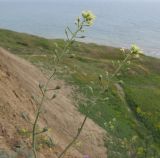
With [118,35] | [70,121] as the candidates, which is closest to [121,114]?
[70,121]

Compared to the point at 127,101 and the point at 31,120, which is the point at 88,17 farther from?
the point at 127,101

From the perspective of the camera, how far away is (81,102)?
29.9 metres

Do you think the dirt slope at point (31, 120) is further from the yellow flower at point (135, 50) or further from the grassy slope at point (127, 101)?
the yellow flower at point (135, 50)

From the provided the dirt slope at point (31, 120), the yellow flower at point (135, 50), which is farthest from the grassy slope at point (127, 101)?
the yellow flower at point (135, 50)

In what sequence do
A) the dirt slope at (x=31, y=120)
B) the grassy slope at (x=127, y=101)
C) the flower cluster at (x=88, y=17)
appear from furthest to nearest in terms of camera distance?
1. the grassy slope at (x=127, y=101)
2. the dirt slope at (x=31, y=120)
3. the flower cluster at (x=88, y=17)

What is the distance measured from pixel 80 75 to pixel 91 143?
56.9 feet

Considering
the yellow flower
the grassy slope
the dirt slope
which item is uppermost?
the yellow flower

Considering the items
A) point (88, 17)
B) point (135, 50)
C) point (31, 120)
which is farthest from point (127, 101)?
point (88, 17)

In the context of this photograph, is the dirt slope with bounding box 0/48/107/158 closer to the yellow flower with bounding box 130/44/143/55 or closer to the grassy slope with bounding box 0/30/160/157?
the grassy slope with bounding box 0/30/160/157

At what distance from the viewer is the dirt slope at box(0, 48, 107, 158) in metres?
14.3

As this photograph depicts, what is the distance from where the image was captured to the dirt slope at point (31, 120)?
46.8 ft

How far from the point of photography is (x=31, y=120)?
1728 centimetres

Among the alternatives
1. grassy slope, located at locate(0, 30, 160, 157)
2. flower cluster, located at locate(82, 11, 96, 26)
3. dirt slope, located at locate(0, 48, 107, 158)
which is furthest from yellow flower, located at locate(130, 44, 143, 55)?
grassy slope, located at locate(0, 30, 160, 157)

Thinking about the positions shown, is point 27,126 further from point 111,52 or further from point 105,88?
point 111,52
